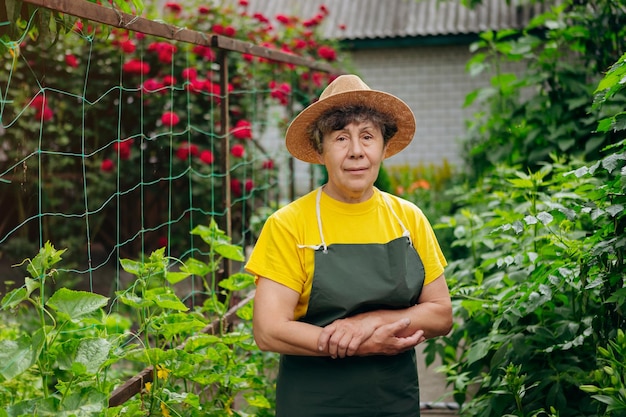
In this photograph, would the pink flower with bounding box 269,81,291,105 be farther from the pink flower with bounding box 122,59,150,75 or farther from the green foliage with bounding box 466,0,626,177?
the green foliage with bounding box 466,0,626,177

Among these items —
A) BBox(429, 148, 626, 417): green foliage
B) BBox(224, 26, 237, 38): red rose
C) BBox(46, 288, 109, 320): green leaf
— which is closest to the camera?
BBox(46, 288, 109, 320): green leaf

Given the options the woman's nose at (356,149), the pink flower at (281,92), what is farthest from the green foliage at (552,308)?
the pink flower at (281,92)

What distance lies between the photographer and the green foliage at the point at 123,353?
6.43 feet

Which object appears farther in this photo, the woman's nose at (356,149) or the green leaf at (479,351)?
the green leaf at (479,351)

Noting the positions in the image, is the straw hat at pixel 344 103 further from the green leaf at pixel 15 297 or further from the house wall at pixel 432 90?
the house wall at pixel 432 90

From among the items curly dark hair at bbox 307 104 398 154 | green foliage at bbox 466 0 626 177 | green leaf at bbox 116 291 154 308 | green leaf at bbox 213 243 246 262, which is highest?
green foliage at bbox 466 0 626 177

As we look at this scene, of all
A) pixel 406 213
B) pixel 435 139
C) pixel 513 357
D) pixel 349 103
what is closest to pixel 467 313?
pixel 513 357

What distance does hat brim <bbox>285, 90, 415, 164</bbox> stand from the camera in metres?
2.55

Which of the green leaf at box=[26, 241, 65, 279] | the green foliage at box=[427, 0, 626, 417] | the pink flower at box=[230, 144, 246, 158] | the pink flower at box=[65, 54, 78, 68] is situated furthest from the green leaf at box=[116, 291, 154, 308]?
the pink flower at box=[65, 54, 78, 68]

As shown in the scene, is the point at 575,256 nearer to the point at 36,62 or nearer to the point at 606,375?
the point at 606,375

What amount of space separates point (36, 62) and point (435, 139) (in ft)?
28.1

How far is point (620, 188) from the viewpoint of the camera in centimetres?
263

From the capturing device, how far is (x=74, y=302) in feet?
6.86

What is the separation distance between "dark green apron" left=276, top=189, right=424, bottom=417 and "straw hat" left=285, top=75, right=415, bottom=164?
1.24 ft
